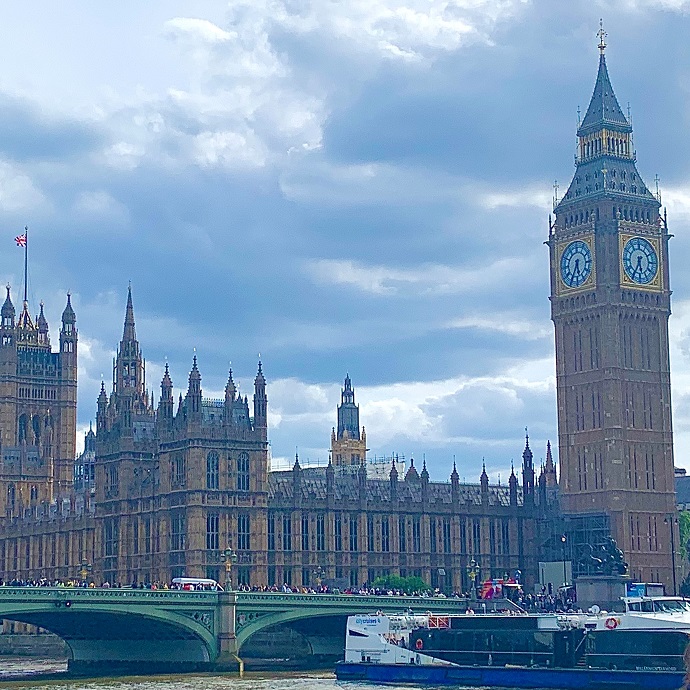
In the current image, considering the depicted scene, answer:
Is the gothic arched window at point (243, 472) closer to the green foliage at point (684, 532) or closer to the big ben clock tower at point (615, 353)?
the big ben clock tower at point (615, 353)

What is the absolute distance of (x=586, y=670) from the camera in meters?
106

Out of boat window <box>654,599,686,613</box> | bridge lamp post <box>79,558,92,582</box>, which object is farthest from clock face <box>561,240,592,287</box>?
boat window <box>654,599,686,613</box>

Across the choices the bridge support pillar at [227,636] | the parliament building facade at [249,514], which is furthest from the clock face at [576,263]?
the bridge support pillar at [227,636]

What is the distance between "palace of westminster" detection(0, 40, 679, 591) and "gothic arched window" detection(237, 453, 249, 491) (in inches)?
7.0

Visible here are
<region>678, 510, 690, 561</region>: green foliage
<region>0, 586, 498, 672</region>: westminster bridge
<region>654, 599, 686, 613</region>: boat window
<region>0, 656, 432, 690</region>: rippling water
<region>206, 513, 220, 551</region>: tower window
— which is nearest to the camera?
<region>0, 656, 432, 690</region>: rippling water

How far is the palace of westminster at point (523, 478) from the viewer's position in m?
156

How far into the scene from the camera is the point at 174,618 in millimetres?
119875

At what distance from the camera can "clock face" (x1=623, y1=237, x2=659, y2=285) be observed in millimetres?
168000

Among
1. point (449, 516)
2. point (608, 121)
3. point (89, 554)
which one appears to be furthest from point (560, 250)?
point (89, 554)

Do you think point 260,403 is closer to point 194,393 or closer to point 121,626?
point 194,393

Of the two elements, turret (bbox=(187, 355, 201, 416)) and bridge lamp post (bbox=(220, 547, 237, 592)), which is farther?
turret (bbox=(187, 355, 201, 416))

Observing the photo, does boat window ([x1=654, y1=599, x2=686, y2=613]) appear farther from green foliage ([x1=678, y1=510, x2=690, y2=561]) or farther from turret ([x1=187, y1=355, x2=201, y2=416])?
green foliage ([x1=678, y1=510, x2=690, y2=561])

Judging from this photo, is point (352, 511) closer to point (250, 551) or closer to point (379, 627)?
point (250, 551)

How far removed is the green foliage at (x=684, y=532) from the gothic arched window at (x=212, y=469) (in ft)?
171
